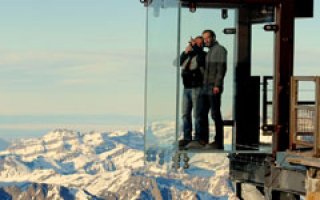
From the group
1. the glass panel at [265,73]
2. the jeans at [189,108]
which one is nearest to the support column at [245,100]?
the glass panel at [265,73]

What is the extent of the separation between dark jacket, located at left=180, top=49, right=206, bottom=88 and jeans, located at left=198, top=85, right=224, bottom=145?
0.21 meters

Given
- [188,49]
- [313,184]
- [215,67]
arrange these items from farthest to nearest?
[215,67], [188,49], [313,184]

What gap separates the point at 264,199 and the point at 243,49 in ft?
9.50

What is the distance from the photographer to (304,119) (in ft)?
63.3

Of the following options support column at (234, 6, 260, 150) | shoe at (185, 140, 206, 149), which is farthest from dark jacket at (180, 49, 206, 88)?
shoe at (185, 140, 206, 149)

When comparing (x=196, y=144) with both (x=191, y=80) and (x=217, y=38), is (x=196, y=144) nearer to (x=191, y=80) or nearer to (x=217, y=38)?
(x=191, y=80)

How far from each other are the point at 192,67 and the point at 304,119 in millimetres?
2318

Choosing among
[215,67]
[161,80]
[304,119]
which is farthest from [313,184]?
[161,80]

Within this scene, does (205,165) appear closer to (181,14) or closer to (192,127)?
(192,127)

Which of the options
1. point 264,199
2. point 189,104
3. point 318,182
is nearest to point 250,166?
point 264,199

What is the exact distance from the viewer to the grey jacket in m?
20.2

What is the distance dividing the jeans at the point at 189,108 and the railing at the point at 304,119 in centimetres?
182

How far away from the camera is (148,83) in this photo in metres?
21.3

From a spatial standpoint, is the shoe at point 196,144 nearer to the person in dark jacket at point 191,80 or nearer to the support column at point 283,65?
the person in dark jacket at point 191,80
